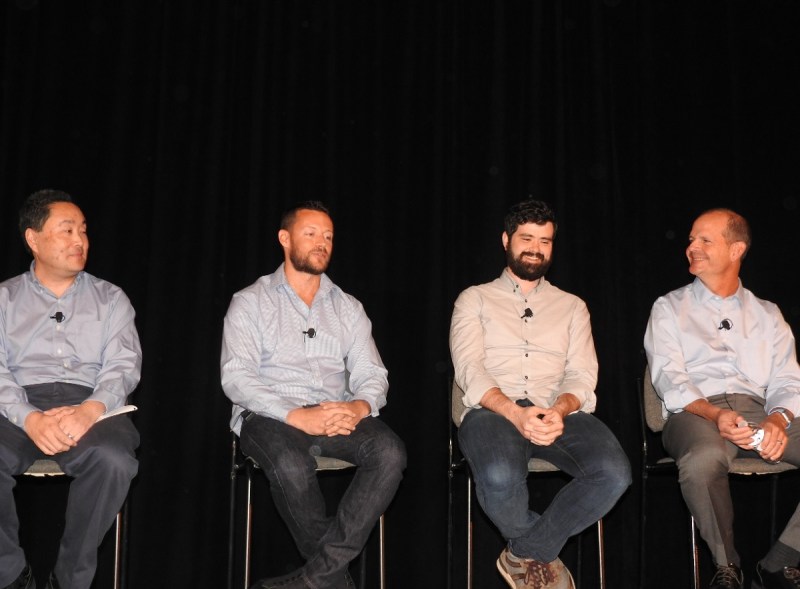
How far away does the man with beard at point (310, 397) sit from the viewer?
298 cm

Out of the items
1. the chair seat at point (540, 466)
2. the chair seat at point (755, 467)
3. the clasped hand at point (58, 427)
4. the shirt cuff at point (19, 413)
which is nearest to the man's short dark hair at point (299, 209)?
the clasped hand at point (58, 427)

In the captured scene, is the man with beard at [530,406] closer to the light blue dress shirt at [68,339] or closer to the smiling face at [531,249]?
the smiling face at [531,249]

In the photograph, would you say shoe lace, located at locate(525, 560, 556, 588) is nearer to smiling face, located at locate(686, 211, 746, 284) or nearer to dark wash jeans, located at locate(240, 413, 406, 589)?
dark wash jeans, located at locate(240, 413, 406, 589)

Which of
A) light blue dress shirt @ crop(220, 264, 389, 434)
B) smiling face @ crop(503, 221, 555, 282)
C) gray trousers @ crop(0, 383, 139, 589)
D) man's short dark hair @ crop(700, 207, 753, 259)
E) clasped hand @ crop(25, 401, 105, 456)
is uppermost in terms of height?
man's short dark hair @ crop(700, 207, 753, 259)

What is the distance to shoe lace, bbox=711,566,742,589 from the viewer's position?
2895 mm

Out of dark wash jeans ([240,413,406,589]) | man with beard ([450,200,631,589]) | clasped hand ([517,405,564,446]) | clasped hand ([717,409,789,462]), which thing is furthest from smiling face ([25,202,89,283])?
clasped hand ([717,409,789,462])

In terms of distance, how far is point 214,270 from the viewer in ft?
13.9

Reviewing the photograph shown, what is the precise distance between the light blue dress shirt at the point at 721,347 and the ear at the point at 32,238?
8.96 ft

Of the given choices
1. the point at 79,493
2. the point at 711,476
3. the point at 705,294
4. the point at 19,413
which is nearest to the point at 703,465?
the point at 711,476

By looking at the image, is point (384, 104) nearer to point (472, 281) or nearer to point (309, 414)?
point (472, 281)

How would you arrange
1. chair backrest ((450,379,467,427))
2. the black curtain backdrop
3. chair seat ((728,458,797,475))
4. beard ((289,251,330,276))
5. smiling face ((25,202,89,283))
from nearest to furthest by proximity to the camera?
chair seat ((728,458,797,475))
smiling face ((25,202,89,283))
chair backrest ((450,379,467,427))
beard ((289,251,330,276))
the black curtain backdrop

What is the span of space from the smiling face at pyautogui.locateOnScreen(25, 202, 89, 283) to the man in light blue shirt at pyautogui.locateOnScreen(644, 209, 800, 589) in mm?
2551

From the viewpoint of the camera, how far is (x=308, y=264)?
11.9 ft

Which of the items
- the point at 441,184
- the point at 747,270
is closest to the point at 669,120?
the point at 747,270
